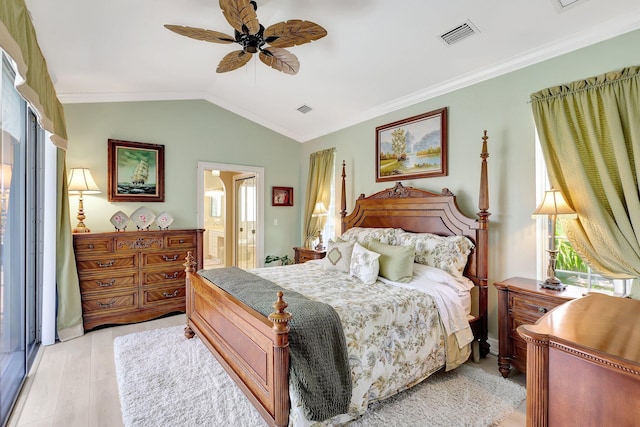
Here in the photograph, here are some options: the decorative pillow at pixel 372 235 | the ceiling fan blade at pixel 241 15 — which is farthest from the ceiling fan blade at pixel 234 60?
the decorative pillow at pixel 372 235

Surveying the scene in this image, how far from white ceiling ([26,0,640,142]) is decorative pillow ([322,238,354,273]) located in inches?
76.1

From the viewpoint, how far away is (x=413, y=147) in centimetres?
374

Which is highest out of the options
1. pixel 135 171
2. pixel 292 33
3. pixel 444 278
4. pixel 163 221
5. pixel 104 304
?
pixel 292 33

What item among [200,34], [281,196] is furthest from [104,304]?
[200,34]

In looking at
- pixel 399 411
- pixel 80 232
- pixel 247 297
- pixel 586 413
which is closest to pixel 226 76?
pixel 80 232

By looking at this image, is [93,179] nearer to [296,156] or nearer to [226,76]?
[226,76]

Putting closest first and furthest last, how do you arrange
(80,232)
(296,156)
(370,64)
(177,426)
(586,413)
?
(586,413) < (177,426) < (370,64) < (80,232) < (296,156)

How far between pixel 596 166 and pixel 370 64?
7.15 feet

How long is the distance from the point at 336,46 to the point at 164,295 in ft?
11.9

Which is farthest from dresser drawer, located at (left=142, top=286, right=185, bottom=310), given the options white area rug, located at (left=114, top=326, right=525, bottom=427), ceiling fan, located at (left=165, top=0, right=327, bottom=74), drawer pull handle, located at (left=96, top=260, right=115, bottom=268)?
ceiling fan, located at (left=165, top=0, right=327, bottom=74)

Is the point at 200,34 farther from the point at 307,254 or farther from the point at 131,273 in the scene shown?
the point at 307,254

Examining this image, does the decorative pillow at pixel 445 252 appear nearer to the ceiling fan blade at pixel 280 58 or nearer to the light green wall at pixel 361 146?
the light green wall at pixel 361 146

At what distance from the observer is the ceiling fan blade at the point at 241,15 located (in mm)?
1939

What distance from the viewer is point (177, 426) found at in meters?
1.97
